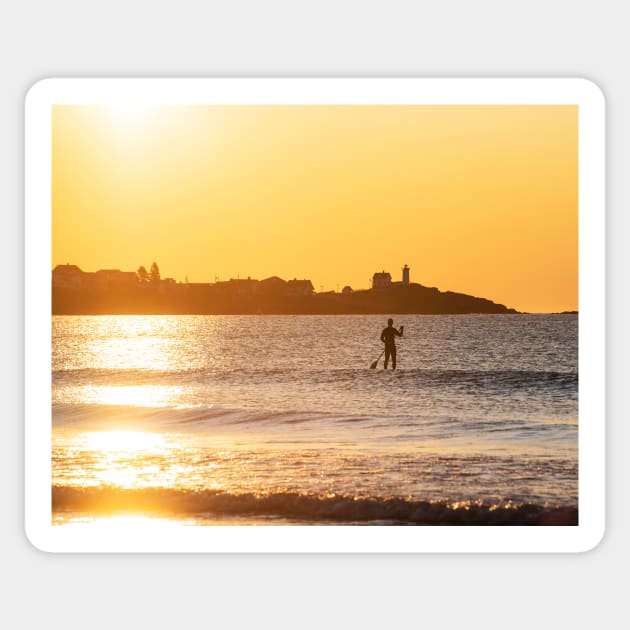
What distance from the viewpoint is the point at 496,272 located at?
9.80 m

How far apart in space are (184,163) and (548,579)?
152 inches

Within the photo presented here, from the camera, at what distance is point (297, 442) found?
7750 mm

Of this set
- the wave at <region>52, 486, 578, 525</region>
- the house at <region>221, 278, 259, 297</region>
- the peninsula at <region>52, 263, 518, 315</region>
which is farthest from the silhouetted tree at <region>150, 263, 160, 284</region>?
the wave at <region>52, 486, 578, 525</region>

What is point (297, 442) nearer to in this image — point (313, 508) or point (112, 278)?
point (313, 508)

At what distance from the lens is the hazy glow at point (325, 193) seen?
6203mm

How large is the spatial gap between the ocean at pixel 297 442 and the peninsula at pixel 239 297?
272mm

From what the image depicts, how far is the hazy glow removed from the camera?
20.4 ft

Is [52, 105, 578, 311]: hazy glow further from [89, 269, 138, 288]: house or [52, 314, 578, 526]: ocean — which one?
[52, 314, 578, 526]: ocean
